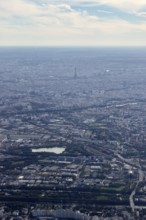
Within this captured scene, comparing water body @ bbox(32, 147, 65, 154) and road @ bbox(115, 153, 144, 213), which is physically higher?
water body @ bbox(32, 147, 65, 154)

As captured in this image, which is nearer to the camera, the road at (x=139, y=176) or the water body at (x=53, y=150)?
the road at (x=139, y=176)

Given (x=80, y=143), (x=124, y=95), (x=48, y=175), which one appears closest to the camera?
(x=48, y=175)

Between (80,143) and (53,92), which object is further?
(53,92)

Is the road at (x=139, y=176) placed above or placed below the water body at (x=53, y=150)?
below

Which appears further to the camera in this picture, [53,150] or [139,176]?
[53,150]

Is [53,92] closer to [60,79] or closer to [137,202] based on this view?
[60,79]

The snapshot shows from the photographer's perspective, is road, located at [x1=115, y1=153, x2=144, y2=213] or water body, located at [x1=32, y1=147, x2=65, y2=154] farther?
water body, located at [x1=32, y1=147, x2=65, y2=154]

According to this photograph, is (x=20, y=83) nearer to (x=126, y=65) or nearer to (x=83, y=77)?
(x=83, y=77)

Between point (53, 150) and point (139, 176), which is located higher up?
point (53, 150)

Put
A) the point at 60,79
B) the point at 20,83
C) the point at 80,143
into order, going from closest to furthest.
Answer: the point at 80,143 → the point at 20,83 → the point at 60,79

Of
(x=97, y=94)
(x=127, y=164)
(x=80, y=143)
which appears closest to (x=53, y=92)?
(x=97, y=94)
